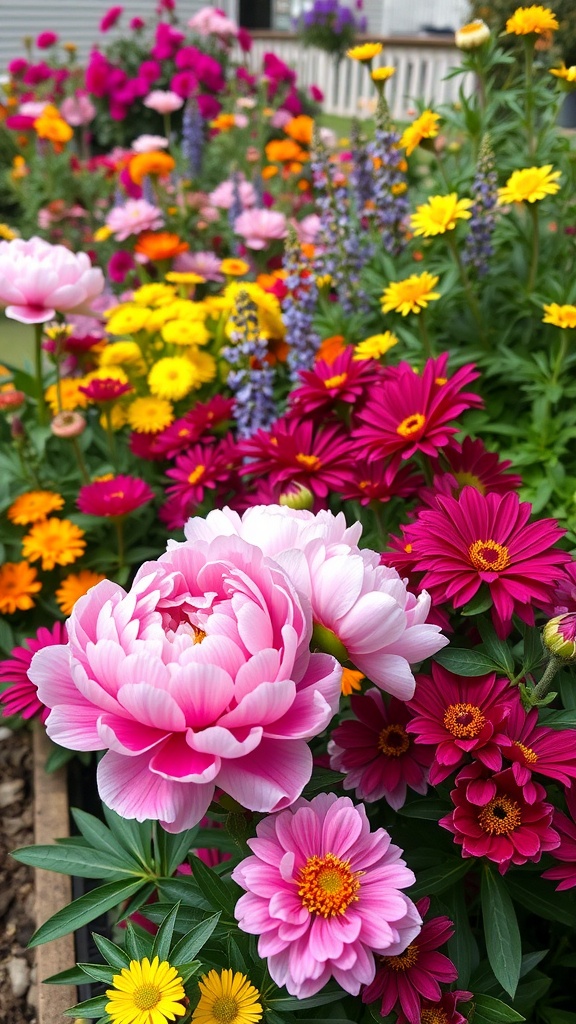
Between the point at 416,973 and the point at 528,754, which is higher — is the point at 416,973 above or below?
below

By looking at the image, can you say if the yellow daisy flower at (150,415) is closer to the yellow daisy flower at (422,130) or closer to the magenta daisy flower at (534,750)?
the yellow daisy flower at (422,130)

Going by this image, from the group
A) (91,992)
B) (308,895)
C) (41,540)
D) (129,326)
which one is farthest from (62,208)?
(308,895)

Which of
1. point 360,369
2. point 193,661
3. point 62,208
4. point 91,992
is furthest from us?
point 62,208

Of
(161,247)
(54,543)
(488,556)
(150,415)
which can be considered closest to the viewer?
(488,556)

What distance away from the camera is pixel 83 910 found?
0.87 m

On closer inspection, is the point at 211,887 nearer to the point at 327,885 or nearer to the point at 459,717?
the point at 327,885

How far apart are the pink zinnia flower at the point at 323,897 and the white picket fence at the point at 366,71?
7.29 meters

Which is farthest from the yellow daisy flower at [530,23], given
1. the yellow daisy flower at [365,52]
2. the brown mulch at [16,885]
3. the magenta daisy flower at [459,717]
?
the brown mulch at [16,885]

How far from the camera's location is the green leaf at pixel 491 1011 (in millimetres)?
729

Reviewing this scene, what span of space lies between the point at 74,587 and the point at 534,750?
998mm

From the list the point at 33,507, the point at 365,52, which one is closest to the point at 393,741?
the point at 33,507

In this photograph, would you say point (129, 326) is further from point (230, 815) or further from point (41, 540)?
point (230, 815)

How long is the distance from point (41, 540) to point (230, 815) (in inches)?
36.6

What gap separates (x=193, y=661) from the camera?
586 mm
